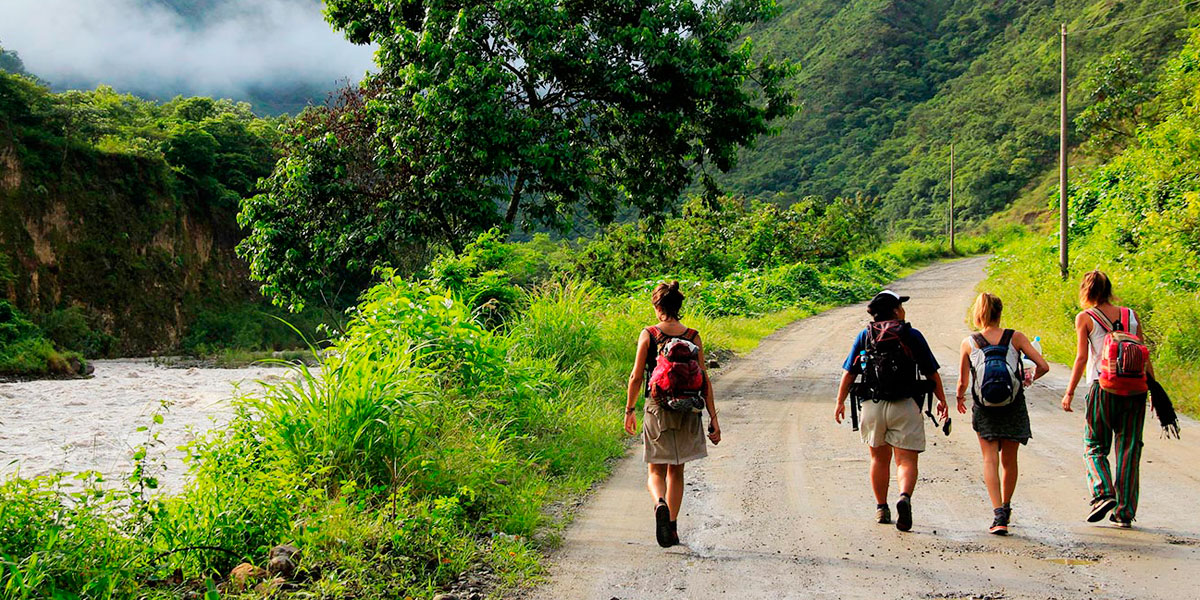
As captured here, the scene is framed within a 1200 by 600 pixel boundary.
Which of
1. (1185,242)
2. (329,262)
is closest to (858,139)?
(1185,242)

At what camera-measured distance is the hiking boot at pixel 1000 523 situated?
5.46 metres

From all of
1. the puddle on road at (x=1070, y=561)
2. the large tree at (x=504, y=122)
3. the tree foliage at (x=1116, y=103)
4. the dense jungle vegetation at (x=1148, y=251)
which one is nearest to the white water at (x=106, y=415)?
the large tree at (x=504, y=122)

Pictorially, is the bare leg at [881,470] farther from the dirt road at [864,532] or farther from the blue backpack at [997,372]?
the blue backpack at [997,372]

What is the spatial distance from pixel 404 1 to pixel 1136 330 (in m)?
12.0

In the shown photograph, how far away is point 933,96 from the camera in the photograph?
246 ft

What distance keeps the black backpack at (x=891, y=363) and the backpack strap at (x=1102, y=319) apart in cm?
135

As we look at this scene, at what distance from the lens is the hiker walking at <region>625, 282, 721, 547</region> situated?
5410 mm

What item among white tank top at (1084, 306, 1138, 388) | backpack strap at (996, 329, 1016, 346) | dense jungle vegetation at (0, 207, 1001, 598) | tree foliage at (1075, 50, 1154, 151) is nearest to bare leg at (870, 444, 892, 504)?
backpack strap at (996, 329, 1016, 346)

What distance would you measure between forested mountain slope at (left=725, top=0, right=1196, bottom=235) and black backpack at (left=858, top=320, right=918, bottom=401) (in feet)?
158

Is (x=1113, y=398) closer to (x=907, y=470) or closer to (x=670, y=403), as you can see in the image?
(x=907, y=470)

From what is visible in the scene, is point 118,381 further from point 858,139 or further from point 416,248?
point 858,139

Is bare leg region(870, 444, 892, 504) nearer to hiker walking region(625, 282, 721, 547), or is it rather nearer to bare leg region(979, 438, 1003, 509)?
bare leg region(979, 438, 1003, 509)

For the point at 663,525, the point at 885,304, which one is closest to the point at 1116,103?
the point at 885,304

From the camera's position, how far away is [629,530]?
232 inches
